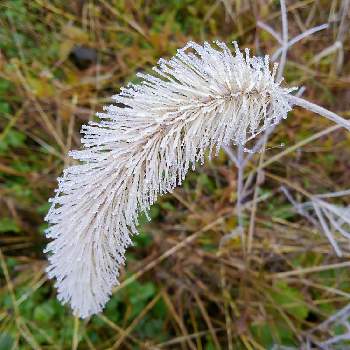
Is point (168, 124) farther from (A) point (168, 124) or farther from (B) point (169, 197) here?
(B) point (169, 197)

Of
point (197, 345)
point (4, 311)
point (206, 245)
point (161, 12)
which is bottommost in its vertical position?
point (197, 345)


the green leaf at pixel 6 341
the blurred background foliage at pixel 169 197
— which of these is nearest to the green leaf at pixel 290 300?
the blurred background foliage at pixel 169 197

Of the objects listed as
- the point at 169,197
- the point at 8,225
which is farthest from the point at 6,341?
the point at 169,197

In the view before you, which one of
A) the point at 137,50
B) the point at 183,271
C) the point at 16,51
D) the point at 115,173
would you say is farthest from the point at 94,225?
the point at 16,51

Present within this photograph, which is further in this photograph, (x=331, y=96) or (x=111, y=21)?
(x=111, y=21)

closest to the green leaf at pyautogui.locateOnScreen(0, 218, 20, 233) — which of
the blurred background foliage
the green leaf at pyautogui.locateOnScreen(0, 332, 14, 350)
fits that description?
the blurred background foliage

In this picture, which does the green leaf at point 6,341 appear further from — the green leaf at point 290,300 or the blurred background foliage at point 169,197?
the green leaf at point 290,300

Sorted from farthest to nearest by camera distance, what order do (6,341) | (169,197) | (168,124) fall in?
(169,197) → (6,341) → (168,124)

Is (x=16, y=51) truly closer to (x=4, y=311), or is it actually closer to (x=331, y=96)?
(x=4, y=311)
